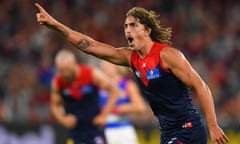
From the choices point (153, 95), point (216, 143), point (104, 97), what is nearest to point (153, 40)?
point (153, 95)

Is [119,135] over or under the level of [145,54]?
over

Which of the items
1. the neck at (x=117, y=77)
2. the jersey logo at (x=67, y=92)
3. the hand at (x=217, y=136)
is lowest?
the hand at (x=217, y=136)

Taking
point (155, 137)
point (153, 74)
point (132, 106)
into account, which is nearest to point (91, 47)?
point (153, 74)

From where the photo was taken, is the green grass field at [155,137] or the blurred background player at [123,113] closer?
the blurred background player at [123,113]

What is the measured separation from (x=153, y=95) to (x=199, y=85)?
47 cm

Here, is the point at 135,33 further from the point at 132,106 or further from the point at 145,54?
the point at 132,106

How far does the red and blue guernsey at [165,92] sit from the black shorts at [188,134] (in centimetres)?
4

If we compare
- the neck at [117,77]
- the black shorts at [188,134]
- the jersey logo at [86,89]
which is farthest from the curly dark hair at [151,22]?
the neck at [117,77]

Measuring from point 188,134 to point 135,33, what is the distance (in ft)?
3.45

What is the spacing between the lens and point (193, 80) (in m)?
6.64

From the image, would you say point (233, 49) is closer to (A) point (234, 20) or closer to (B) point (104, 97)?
(A) point (234, 20)

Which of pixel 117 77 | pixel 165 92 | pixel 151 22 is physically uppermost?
pixel 117 77

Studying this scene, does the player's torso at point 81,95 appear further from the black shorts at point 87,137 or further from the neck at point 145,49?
the neck at point 145,49

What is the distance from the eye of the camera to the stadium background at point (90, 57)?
507 inches
